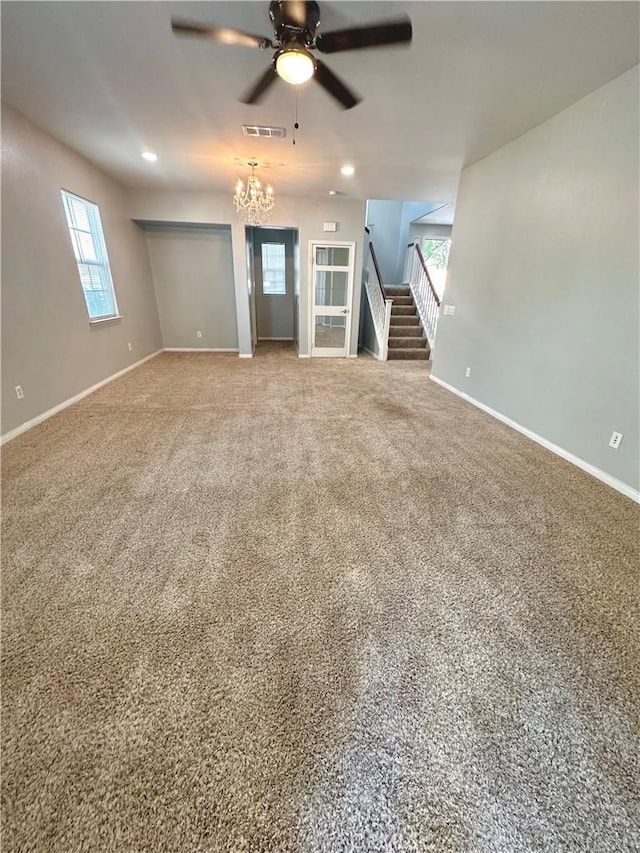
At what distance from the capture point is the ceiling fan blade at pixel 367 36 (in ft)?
5.45

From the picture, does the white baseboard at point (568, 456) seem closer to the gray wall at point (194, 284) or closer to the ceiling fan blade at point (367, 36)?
the ceiling fan blade at point (367, 36)

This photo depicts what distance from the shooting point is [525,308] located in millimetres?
3174

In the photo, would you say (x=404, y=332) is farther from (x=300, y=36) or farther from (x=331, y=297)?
(x=300, y=36)

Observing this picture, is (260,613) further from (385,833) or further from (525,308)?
(525,308)

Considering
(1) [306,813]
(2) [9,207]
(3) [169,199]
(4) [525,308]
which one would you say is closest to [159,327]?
(3) [169,199]

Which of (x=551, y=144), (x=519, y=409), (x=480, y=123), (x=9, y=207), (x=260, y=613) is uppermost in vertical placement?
(x=480, y=123)

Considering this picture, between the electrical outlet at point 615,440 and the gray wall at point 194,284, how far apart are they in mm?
6234

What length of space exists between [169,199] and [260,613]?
20.9 ft

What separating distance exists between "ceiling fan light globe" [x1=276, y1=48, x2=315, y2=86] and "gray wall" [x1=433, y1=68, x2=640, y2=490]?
2.16m

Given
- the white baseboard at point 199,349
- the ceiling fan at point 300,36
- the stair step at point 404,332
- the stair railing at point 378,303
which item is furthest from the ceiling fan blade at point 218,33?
the stair step at point 404,332

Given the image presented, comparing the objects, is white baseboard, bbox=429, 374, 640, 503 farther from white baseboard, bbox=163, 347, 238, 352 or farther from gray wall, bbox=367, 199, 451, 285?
gray wall, bbox=367, 199, 451, 285

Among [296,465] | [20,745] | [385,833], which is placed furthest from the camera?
[296,465]

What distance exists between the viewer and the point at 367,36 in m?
1.73

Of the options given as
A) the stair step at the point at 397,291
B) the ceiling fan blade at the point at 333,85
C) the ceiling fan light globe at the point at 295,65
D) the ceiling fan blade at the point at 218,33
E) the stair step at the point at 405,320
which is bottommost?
the stair step at the point at 405,320
